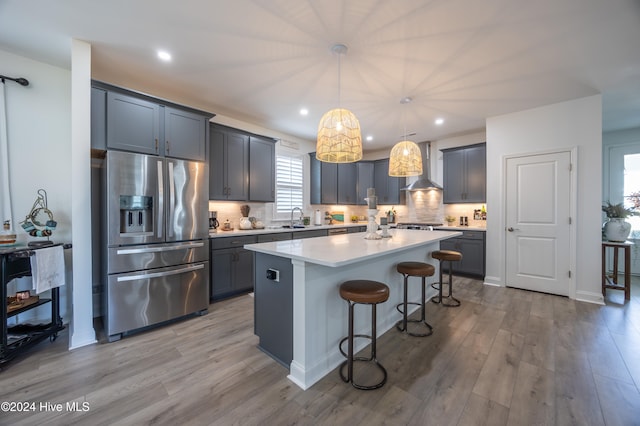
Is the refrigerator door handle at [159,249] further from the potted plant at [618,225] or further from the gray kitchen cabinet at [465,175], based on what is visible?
the potted plant at [618,225]

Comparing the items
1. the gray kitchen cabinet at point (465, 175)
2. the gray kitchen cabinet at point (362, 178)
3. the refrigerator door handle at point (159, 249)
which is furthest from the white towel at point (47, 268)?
the gray kitchen cabinet at point (465, 175)

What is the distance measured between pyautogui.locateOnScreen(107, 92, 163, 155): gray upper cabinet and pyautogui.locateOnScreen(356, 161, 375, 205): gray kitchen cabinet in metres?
4.48

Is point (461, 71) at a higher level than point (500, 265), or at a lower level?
higher

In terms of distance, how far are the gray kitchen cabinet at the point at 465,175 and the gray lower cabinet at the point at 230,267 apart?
163 inches

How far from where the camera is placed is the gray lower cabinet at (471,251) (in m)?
4.55

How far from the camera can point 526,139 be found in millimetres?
4027

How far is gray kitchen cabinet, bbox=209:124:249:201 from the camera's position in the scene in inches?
152

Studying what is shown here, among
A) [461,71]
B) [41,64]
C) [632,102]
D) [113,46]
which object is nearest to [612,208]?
[632,102]

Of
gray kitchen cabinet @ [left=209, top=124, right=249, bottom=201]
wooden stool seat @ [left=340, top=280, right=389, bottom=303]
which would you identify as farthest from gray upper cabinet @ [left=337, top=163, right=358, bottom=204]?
wooden stool seat @ [left=340, top=280, right=389, bottom=303]

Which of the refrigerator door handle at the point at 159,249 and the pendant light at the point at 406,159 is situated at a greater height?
the pendant light at the point at 406,159

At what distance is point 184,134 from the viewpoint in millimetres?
3039

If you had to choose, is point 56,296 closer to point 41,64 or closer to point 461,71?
point 41,64

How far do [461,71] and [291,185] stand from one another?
348 centimetres

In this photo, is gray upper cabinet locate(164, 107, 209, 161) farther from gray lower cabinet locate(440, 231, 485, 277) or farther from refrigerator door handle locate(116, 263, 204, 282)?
gray lower cabinet locate(440, 231, 485, 277)
